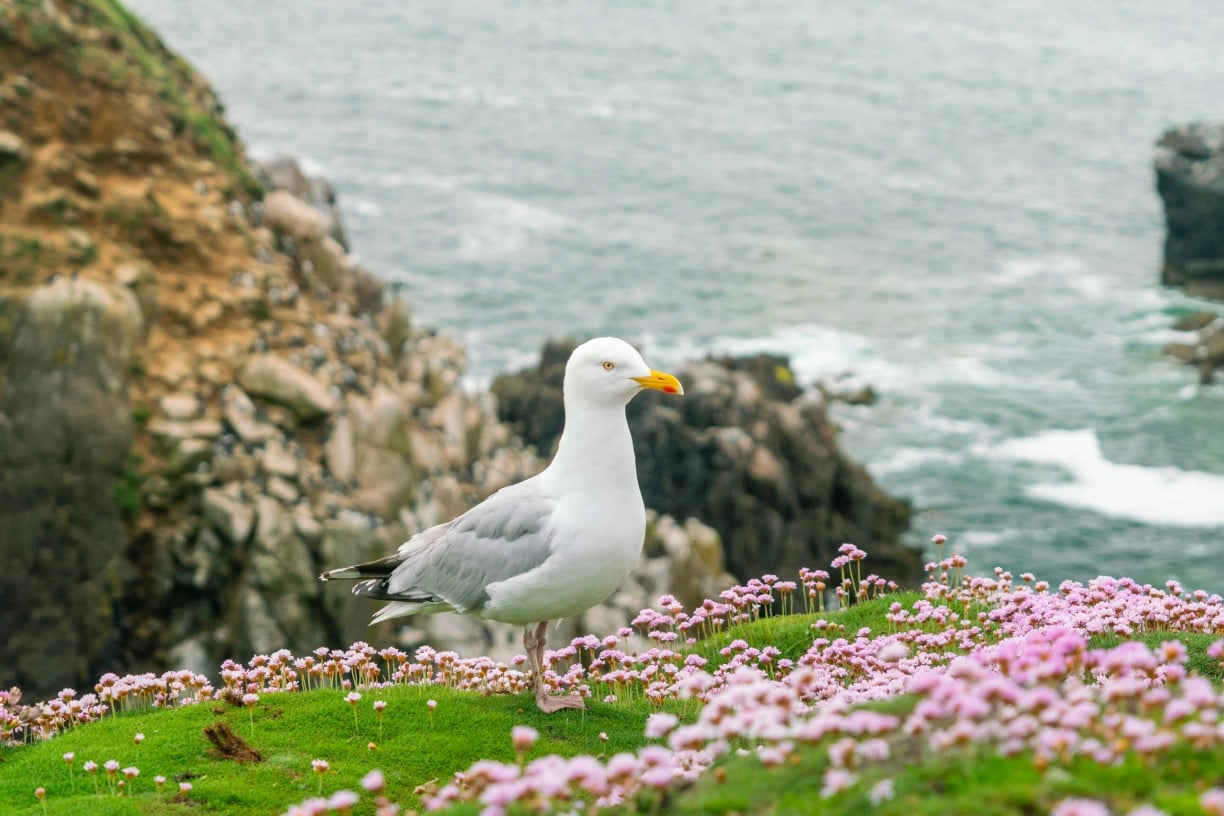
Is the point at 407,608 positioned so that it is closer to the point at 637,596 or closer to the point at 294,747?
the point at 294,747

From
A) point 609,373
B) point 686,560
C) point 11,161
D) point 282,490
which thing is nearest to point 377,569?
point 609,373

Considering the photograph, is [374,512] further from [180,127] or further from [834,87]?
[834,87]

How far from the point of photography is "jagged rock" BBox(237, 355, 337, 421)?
26.7 m

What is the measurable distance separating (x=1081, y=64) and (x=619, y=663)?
114553mm

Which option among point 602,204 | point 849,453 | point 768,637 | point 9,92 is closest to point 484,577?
point 768,637

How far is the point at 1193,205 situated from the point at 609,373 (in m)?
74.0

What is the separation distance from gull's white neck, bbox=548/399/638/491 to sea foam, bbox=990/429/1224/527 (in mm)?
43355

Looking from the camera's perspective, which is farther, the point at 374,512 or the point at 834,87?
the point at 834,87

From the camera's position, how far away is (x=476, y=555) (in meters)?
13.0

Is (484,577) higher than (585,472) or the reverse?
the reverse

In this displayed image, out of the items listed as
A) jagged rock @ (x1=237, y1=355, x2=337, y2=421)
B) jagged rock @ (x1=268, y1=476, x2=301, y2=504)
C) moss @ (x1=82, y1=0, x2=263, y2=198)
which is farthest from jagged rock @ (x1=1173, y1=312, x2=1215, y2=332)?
jagged rock @ (x1=268, y1=476, x2=301, y2=504)

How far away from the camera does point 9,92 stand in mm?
28281

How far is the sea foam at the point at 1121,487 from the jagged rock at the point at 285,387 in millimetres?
34546

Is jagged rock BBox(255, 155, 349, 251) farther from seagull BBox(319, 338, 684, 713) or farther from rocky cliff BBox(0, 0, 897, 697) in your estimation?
seagull BBox(319, 338, 684, 713)
